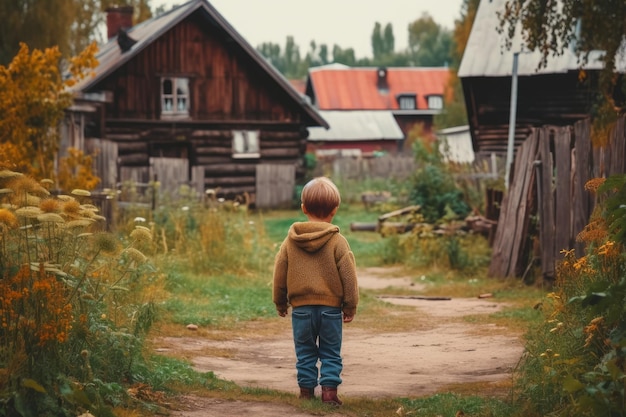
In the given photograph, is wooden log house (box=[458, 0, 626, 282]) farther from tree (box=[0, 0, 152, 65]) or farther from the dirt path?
tree (box=[0, 0, 152, 65])

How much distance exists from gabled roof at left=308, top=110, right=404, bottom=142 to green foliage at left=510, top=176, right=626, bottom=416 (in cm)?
5677

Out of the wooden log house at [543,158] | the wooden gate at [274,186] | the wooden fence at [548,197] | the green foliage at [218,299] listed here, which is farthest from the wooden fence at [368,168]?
the green foliage at [218,299]

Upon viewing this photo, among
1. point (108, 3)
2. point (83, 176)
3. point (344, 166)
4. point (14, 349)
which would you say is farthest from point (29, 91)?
point (108, 3)

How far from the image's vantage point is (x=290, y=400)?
6750 millimetres

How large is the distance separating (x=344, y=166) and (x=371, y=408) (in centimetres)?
3707

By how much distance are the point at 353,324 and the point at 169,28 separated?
874 inches

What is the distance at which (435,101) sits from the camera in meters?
82.2

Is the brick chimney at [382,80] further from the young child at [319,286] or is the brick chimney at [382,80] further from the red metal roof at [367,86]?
the young child at [319,286]

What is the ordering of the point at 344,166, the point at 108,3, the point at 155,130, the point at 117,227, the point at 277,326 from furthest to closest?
the point at 108,3, the point at 344,166, the point at 155,130, the point at 117,227, the point at 277,326

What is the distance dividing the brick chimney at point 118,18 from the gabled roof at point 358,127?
943 inches

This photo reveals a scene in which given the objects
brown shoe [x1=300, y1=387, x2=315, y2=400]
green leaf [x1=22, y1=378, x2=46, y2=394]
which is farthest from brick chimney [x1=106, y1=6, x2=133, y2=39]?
green leaf [x1=22, y1=378, x2=46, y2=394]

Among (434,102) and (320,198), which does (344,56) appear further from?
(320,198)

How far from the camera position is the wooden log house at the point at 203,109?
32.1 m

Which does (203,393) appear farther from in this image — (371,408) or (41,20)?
(41,20)
